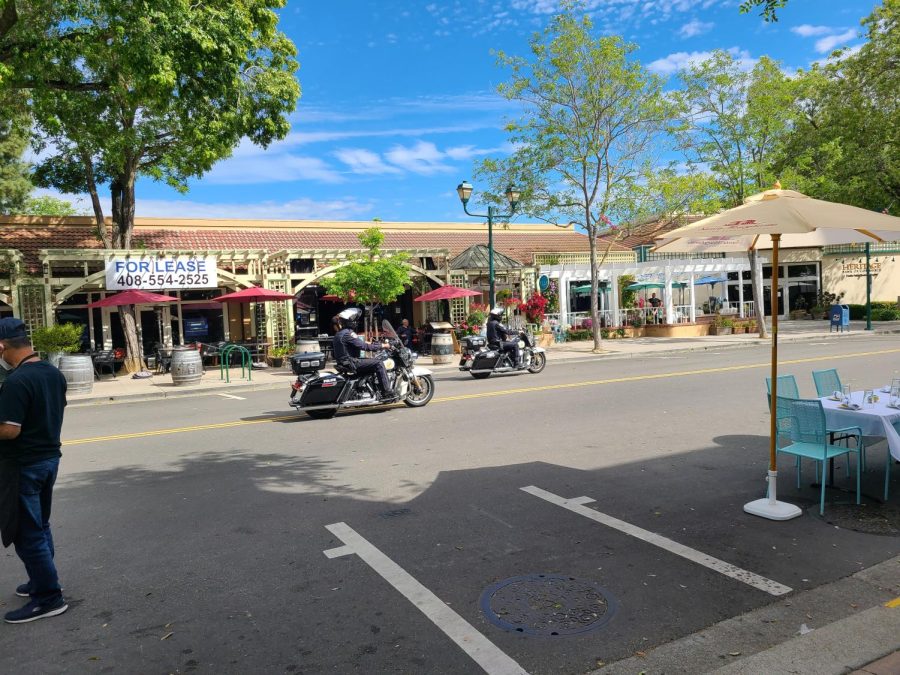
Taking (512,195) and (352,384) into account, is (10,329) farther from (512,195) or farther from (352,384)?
(512,195)

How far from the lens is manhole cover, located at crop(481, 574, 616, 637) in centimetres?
A: 375

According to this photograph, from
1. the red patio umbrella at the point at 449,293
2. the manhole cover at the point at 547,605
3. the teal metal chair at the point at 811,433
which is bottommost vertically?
the manhole cover at the point at 547,605

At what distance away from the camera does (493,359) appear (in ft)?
53.0

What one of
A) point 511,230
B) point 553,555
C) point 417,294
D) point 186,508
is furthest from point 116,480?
point 511,230

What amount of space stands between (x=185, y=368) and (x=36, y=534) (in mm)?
13796

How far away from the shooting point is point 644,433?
8.71 metres

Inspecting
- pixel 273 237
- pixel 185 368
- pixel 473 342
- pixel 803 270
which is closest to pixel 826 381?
pixel 473 342

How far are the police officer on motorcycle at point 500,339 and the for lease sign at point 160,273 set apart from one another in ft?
34.2

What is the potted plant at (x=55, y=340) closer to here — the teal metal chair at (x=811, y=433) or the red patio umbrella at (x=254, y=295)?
the red patio umbrella at (x=254, y=295)

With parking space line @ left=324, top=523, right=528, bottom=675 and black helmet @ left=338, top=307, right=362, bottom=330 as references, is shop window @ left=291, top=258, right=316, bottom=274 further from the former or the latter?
parking space line @ left=324, top=523, right=528, bottom=675

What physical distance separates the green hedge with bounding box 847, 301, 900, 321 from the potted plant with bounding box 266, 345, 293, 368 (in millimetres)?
29520

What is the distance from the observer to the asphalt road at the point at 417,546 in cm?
365

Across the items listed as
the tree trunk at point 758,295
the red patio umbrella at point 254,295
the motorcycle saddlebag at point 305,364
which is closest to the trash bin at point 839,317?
the tree trunk at point 758,295

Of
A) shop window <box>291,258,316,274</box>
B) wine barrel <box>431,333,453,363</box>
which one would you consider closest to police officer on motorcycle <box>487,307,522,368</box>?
wine barrel <box>431,333,453,363</box>
